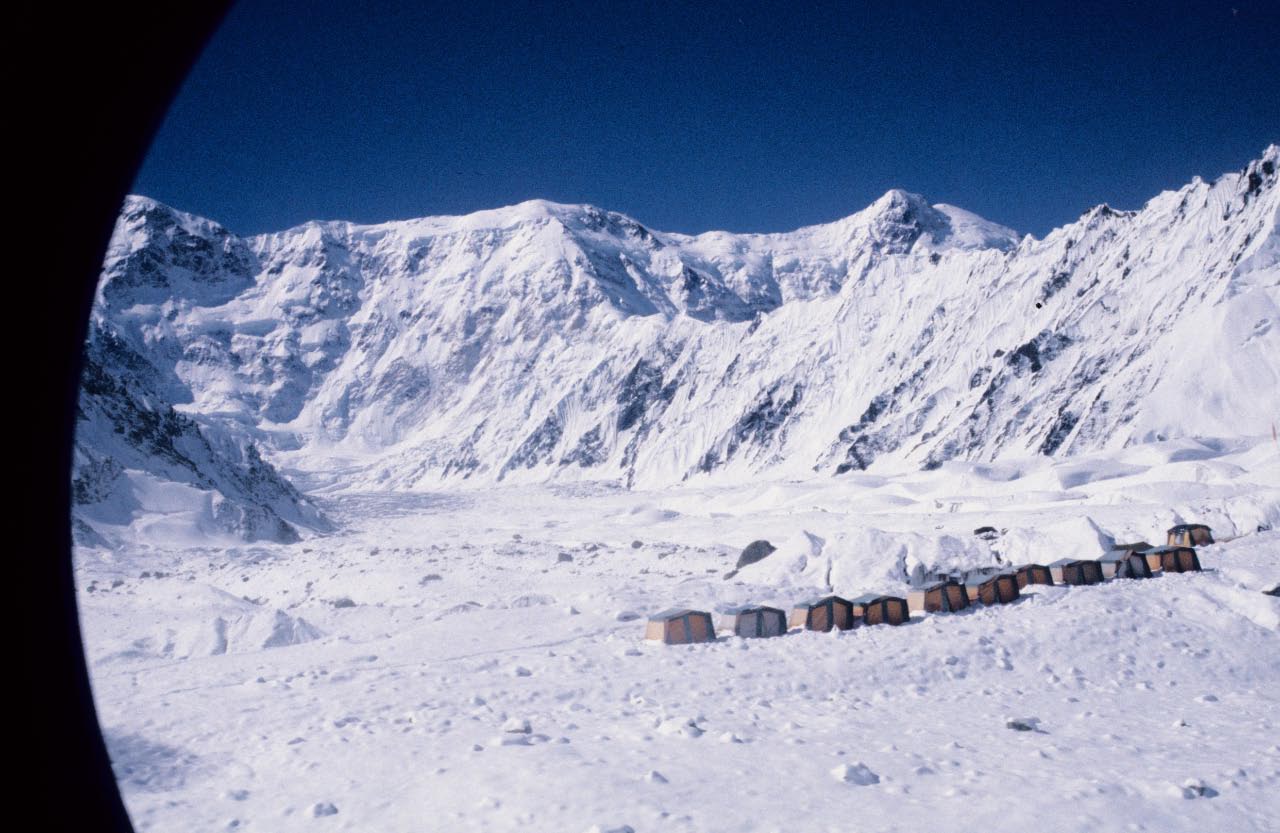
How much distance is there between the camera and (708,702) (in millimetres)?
15516

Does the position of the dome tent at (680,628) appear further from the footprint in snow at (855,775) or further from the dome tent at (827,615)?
Answer: the footprint in snow at (855,775)

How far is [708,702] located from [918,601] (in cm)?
1155

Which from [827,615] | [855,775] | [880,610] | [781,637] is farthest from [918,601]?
[855,775]

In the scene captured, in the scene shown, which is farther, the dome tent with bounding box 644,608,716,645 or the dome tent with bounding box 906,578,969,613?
the dome tent with bounding box 906,578,969,613

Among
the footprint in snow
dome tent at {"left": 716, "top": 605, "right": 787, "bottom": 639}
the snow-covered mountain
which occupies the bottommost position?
dome tent at {"left": 716, "top": 605, "right": 787, "bottom": 639}

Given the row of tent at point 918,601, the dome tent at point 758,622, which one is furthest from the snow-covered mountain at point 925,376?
the dome tent at point 758,622

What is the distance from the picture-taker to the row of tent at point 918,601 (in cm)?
→ 2114

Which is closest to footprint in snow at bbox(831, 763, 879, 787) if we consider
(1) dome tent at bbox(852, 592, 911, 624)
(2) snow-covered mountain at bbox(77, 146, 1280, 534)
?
(1) dome tent at bbox(852, 592, 911, 624)

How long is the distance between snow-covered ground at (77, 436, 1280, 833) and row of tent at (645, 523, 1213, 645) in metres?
0.75

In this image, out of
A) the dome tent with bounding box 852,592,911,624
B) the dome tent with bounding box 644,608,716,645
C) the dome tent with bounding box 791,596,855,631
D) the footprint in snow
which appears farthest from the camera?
the dome tent with bounding box 852,592,911,624

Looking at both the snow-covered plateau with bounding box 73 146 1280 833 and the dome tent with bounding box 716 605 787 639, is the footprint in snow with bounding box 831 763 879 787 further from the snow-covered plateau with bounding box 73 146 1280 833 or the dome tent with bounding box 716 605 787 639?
the dome tent with bounding box 716 605 787 639

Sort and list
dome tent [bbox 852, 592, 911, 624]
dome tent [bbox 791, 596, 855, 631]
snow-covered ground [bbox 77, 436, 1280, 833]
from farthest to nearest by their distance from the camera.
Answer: dome tent [bbox 852, 592, 911, 624] < dome tent [bbox 791, 596, 855, 631] < snow-covered ground [bbox 77, 436, 1280, 833]

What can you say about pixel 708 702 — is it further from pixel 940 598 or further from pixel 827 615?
pixel 940 598

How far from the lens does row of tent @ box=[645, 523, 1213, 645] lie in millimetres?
21141
